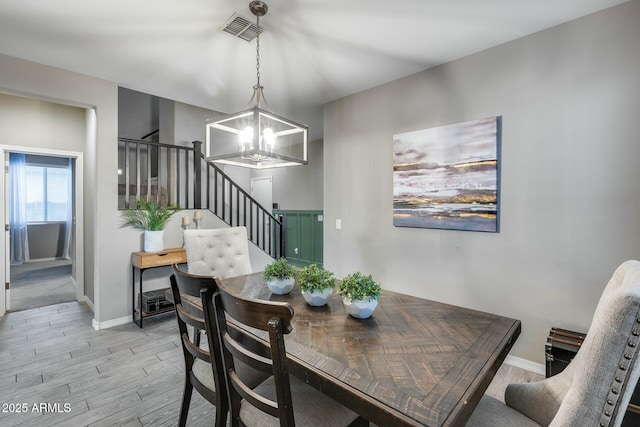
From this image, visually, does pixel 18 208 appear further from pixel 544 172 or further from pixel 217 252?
pixel 544 172

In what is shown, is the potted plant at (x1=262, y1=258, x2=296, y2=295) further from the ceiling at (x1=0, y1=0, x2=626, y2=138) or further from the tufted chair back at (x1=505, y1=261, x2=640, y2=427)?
the ceiling at (x1=0, y1=0, x2=626, y2=138)

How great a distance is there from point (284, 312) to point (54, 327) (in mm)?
3706

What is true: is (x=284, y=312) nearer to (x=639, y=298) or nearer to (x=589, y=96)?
(x=639, y=298)

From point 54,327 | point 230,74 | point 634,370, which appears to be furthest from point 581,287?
point 54,327

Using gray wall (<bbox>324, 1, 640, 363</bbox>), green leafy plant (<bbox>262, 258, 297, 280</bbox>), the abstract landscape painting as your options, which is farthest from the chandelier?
gray wall (<bbox>324, 1, 640, 363</bbox>)

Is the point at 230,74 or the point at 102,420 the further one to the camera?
the point at 230,74

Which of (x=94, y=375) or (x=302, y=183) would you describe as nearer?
(x=94, y=375)

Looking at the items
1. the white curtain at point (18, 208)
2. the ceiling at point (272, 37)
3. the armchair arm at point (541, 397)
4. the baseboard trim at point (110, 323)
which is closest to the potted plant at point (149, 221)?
the baseboard trim at point (110, 323)

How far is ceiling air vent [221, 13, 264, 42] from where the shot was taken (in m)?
2.08

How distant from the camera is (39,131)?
12.1 ft

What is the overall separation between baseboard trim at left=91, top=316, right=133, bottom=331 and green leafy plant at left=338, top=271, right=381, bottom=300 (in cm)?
303

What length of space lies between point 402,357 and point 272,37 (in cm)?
240

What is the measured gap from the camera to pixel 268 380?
142 cm

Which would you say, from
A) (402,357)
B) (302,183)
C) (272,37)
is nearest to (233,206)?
(302,183)
